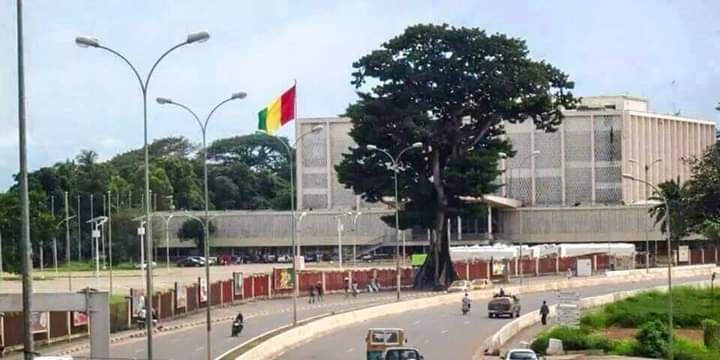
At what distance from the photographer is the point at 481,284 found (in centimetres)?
9744

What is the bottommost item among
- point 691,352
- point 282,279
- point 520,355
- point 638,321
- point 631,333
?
point 631,333

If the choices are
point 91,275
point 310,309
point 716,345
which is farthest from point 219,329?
point 91,275

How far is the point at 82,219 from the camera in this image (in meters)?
134

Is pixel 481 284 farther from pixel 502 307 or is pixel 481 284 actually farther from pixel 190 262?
pixel 190 262

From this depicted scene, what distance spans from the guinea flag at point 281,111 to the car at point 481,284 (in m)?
35.8

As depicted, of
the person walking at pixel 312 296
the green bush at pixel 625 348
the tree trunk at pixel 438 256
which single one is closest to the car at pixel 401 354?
the green bush at pixel 625 348

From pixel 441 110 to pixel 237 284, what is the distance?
863 inches

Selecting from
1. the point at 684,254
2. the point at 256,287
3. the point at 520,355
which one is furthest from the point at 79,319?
the point at 684,254

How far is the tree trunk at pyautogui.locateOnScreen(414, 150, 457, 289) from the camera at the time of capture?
94375mm

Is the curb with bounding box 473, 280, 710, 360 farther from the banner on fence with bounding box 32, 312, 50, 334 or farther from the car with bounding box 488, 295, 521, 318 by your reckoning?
the banner on fence with bounding box 32, 312, 50, 334

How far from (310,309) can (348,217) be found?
215 ft

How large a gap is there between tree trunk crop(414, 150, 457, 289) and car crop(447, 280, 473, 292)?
480mm

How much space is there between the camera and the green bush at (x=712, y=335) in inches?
2390

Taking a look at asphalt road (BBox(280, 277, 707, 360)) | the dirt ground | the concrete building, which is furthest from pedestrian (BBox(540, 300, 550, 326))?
the concrete building
